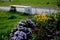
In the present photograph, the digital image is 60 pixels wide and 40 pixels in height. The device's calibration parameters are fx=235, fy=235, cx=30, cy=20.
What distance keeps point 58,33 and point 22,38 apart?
3.99 feet

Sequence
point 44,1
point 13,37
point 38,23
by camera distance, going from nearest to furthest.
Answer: point 13,37 < point 38,23 < point 44,1

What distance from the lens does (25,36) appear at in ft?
17.3

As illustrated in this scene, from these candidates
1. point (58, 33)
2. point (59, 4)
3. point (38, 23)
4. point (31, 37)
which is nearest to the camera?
point (31, 37)

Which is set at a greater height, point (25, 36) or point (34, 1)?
point (25, 36)

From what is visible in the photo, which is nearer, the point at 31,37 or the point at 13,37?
the point at 13,37

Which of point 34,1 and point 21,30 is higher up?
point 21,30

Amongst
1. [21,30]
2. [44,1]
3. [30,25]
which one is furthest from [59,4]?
[21,30]

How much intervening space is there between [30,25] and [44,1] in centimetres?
872

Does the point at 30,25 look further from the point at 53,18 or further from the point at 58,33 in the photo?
the point at 53,18

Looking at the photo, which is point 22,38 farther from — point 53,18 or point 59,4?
point 59,4

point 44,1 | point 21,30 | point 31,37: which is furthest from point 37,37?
point 44,1

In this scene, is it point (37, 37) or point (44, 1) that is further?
point (44, 1)

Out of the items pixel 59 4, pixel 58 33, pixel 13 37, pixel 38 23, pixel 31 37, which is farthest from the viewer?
pixel 59 4

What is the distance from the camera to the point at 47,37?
18.9ft
